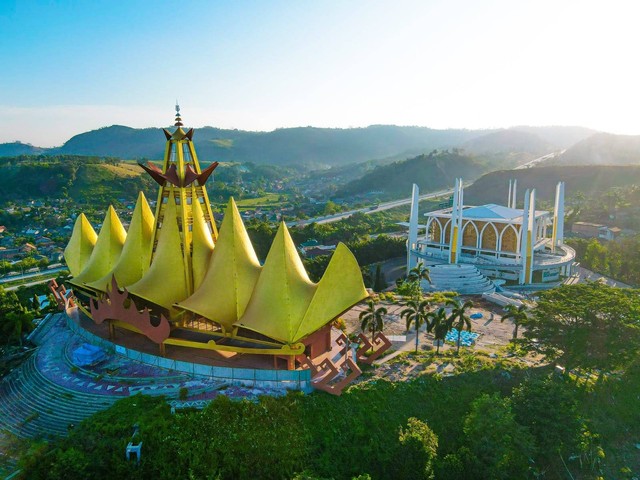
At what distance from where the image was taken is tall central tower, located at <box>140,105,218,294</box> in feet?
63.2

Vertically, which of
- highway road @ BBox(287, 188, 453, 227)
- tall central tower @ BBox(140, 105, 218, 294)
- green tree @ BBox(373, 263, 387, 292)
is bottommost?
highway road @ BBox(287, 188, 453, 227)

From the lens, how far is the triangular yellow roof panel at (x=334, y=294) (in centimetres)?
1656

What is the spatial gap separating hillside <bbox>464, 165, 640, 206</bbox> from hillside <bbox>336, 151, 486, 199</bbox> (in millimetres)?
23836

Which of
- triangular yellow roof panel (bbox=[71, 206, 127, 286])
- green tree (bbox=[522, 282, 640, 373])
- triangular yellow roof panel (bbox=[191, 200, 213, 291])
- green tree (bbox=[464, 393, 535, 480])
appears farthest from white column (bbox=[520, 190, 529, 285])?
triangular yellow roof panel (bbox=[71, 206, 127, 286])

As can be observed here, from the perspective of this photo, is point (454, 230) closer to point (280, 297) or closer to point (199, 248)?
point (199, 248)

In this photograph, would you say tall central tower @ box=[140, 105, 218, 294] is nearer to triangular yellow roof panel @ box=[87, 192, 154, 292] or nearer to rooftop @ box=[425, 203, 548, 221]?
triangular yellow roof panel @ box=[87, 192, 154, 292]

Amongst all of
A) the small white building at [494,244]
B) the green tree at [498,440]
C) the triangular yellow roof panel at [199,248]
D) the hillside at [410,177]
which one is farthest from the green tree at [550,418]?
the hillside at [410,177]

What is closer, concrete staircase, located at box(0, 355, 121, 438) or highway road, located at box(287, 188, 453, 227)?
concrete staircase, located at box(0, 355, 121, 438)

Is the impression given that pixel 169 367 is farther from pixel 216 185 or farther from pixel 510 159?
pixel 510 159

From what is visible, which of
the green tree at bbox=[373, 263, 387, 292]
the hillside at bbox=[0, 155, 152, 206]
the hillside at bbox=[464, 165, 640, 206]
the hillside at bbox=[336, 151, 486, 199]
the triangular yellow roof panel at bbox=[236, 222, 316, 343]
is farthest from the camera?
the hillside at bbox=[336, 151, 486, 199]

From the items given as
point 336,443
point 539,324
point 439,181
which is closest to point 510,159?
point 439,181

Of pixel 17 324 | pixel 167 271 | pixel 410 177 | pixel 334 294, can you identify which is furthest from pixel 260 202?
pixel 334 294

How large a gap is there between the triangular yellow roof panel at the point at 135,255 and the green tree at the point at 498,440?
15.1m

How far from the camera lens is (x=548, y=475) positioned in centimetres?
1722
